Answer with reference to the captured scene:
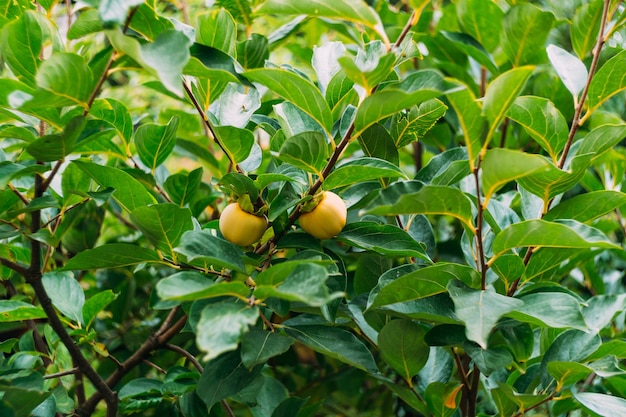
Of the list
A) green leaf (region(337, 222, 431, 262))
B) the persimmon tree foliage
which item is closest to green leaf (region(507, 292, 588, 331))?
the persimmon tree foliage

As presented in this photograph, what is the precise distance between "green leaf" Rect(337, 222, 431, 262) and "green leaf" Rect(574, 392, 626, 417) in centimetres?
22

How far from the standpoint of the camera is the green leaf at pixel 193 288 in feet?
1.60

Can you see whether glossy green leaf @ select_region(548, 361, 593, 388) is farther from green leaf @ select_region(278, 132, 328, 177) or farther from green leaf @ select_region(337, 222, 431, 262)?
green leaf @ select_region(278, 132, 328, 177)

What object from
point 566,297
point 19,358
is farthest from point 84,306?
point 566,297

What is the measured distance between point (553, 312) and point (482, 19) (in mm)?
625

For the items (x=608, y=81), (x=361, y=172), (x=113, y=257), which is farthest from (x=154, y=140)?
(x=608, y=81)

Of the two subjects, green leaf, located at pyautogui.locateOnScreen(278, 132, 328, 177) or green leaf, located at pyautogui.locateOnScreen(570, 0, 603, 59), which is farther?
green leaf, located at pyautogui.locateOnScreen(570, 0, 603, 59)

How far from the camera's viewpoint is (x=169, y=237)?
0.63m

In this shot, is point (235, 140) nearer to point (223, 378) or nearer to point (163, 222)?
point (163, 222)

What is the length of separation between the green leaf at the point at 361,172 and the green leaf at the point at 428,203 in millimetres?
47

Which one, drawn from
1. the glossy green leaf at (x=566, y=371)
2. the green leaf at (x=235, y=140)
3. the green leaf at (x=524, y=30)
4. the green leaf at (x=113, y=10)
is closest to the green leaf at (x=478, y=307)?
the glossy green leaf at (x=566, y=371)

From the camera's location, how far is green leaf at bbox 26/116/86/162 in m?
0.57

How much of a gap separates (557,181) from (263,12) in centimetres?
32

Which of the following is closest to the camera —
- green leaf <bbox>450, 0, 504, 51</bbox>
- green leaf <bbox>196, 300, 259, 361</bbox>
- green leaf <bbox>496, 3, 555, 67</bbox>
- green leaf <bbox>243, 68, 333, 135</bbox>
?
green leaf <bbox>196, 300, 259, 361</bbox>
